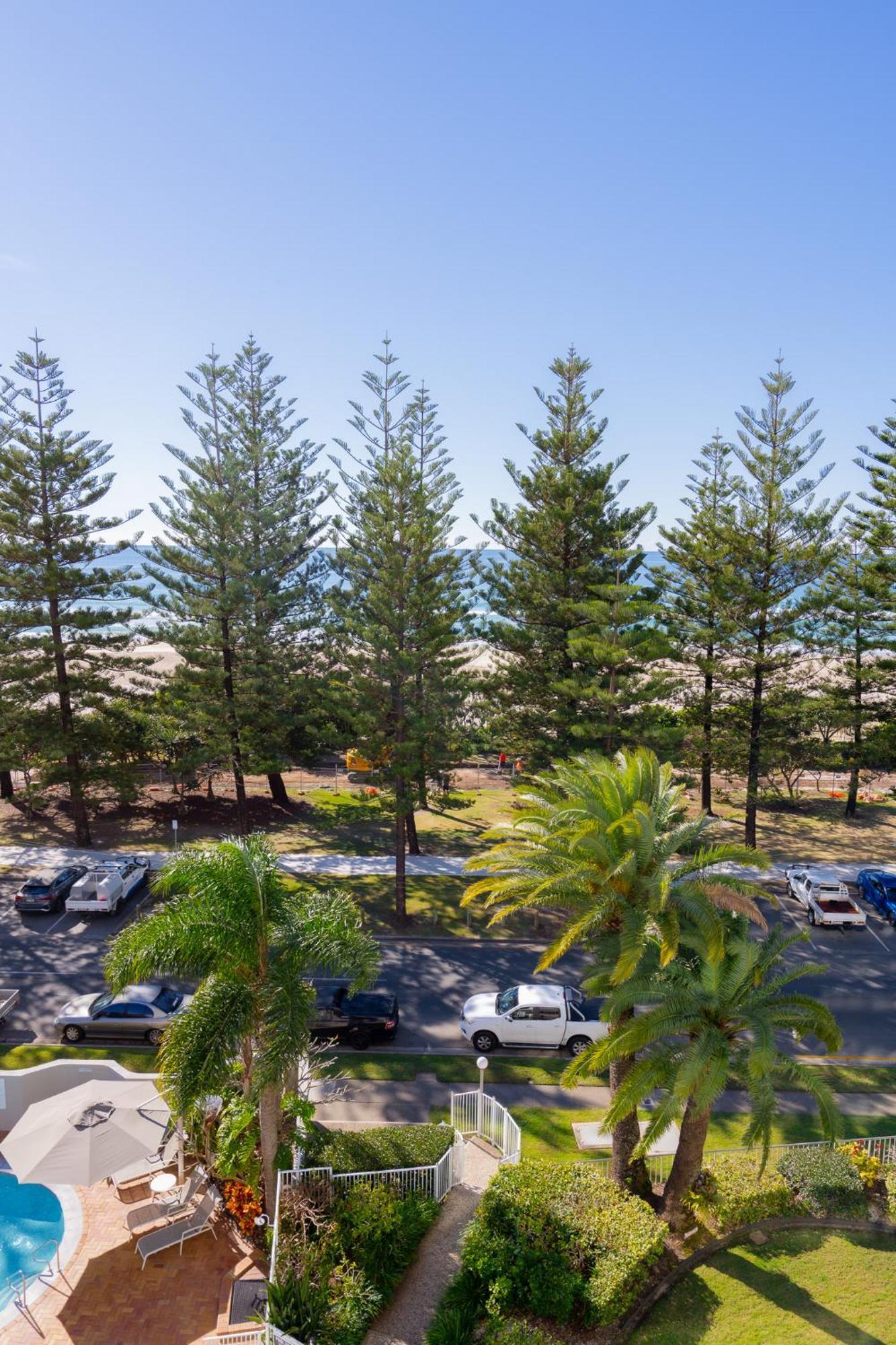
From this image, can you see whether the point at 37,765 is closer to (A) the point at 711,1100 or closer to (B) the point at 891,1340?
(A) the point at 711,1100

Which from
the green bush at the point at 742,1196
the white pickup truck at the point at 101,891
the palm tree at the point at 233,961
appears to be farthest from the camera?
the white pickup truck at the point at 101,891

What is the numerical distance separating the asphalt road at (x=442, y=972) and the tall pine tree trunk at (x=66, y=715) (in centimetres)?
398

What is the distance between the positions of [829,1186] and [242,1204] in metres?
7.86

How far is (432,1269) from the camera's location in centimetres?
1036

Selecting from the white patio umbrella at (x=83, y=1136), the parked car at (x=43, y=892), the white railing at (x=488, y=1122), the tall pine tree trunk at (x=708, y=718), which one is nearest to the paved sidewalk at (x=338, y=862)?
the parked car at (x=43, y=892)

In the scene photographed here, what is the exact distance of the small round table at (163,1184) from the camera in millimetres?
11641

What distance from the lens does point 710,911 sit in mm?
10484

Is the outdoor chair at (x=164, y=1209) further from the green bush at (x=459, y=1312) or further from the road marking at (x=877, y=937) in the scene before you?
the road marking at (x=877, y=937)

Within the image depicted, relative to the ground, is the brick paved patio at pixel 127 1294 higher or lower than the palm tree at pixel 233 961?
lower

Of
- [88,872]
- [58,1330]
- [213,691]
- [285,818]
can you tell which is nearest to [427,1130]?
[58,1330]


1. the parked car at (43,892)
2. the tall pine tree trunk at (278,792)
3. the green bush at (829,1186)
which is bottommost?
the green bush at (829,1186)

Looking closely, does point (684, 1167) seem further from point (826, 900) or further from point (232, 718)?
point (232, 718)

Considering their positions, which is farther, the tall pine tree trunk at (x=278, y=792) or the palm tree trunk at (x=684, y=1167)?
the tall pine tree trunk at (x=278, y=792)

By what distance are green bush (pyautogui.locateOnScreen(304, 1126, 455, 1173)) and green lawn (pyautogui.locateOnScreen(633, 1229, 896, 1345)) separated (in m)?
3.22
